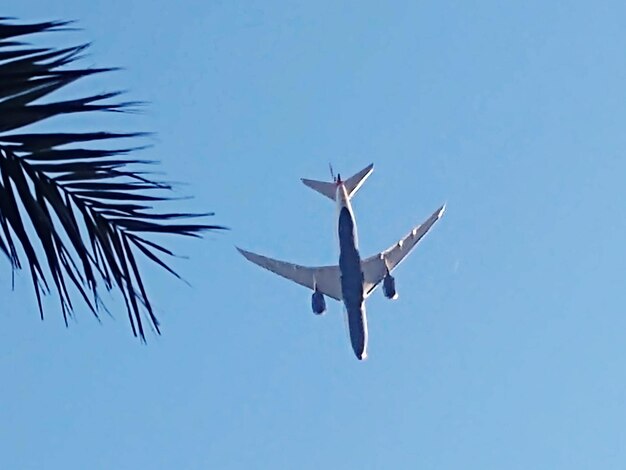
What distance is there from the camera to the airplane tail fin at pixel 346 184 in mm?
63750

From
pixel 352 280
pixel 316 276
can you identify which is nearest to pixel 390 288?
pixel 352 280

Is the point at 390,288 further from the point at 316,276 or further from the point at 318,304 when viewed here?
the point at 316,276

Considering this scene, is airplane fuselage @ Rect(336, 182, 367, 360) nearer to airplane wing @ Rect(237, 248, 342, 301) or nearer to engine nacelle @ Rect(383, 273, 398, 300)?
engine nacelle @ Rect(383, 273, 398, 300)

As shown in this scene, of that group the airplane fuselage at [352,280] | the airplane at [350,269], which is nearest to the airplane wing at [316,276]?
the airplane at [350,269]

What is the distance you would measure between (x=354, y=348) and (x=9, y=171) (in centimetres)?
5795

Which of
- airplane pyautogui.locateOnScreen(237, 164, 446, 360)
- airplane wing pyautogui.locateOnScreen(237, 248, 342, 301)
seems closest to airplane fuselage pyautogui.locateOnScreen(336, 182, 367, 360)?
airplane pyautogui.locateOnScreen(237, 164, 446, 360)

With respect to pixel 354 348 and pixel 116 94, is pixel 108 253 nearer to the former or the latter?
pixel 116 94

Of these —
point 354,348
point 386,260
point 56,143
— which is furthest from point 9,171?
point 386,260

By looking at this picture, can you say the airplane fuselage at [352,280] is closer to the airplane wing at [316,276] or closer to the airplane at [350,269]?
the airplane at [350,269]

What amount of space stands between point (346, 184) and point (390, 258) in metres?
4.87

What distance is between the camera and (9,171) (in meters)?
3.25

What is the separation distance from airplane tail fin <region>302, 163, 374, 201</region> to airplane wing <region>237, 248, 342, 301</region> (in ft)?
13.1

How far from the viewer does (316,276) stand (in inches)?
2635

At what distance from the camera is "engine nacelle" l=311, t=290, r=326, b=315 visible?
63.5 metres
